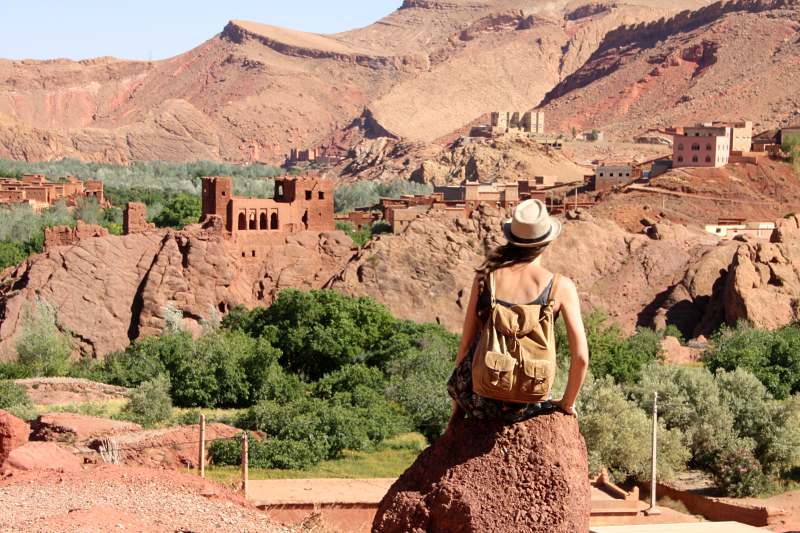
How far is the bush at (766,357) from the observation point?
26.9 meters

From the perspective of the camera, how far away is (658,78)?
124m

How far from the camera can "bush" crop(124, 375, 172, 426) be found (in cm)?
2172

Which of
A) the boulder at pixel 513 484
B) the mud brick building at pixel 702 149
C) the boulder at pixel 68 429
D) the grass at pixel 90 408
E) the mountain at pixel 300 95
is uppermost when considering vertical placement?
the mountain at pixel 300 95

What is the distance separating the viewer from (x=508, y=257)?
23.4ft

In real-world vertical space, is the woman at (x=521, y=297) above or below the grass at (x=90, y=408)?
above

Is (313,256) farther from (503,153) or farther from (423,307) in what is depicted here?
(503,153)

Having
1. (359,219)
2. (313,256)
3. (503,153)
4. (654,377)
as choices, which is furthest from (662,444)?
(503,153)

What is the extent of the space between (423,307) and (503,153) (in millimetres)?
53166

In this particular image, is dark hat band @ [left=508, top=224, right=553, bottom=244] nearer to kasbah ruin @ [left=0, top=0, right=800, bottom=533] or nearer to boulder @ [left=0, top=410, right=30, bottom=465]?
kasbah ruin @ [left=0, top=0, right=800, bottom=533]

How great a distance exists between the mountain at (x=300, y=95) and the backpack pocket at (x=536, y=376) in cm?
12884

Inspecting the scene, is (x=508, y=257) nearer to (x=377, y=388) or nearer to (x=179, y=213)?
(x=377, y=388)

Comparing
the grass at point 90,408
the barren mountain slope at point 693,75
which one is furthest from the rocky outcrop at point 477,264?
the barren mountain slope at point 693,75

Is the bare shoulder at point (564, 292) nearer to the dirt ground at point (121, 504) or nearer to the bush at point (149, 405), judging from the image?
the dirt ground at point (121, 504)

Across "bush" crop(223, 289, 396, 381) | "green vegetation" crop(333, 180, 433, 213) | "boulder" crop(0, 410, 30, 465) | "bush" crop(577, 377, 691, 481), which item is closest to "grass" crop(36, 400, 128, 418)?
"bush" crop(223, 289, 396, 381)
